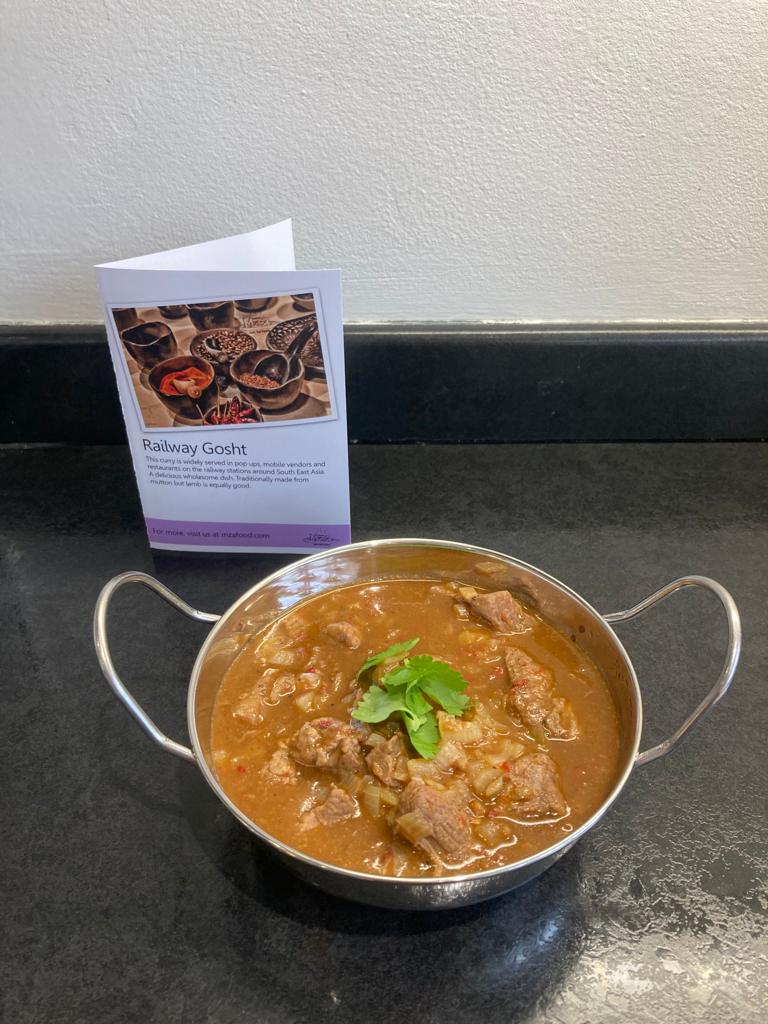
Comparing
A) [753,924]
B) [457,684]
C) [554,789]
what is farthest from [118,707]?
[753,924]

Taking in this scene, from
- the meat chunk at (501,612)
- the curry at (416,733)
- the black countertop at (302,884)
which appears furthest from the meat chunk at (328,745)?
the meat chunk at (501,612)

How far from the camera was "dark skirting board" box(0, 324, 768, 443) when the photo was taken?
1.28m

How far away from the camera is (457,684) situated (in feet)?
2.89

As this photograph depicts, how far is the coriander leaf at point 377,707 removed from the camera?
0.85m

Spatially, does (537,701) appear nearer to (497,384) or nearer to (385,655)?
(385,655)

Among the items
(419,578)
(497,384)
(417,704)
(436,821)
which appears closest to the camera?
(436,821)

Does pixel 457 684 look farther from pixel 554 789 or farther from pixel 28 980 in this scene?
pixel 28 980

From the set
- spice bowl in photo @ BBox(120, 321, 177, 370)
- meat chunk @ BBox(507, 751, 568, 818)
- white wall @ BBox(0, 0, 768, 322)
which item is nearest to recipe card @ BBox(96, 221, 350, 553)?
spice bowl in photo @ BBox(120, 321, 177, 370)

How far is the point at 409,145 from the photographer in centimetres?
114

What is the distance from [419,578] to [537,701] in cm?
26

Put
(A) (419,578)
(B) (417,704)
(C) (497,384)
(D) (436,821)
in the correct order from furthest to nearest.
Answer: (C) (497,384), (A) (419,578), (B) (417,704), (D) (436,821)

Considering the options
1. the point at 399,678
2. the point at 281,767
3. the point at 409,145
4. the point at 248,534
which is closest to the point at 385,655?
the point at 399,678

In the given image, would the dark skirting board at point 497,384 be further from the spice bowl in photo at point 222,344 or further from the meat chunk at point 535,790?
the meat chunk at point 535,790

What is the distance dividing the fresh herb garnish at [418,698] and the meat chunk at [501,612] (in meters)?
0.13
